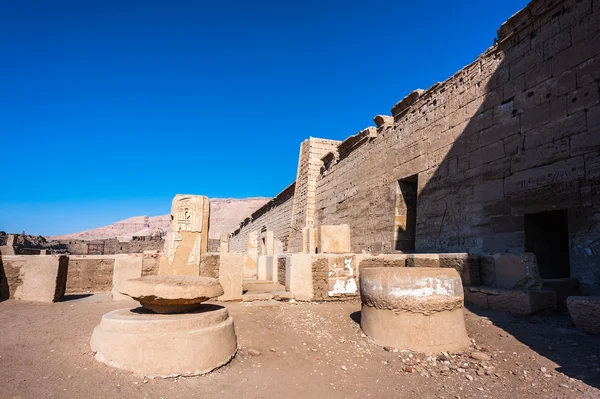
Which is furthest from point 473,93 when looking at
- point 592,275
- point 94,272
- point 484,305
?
point 94,272

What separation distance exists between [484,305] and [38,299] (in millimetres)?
7521

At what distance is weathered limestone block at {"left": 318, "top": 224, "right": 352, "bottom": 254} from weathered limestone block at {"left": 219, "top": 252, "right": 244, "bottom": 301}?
2310 mm

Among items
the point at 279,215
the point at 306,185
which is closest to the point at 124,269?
the point at 306,185

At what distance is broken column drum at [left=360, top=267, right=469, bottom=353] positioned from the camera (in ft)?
12.3

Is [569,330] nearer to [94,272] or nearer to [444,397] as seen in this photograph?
[444,397]

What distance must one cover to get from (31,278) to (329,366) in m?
5.84

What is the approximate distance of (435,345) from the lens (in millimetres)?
3713

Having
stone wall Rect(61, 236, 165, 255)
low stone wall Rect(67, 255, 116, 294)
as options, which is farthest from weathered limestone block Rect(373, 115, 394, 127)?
stone wall Rect(61, 236, 165, 255)

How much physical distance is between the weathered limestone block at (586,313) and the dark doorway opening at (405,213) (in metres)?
6.07

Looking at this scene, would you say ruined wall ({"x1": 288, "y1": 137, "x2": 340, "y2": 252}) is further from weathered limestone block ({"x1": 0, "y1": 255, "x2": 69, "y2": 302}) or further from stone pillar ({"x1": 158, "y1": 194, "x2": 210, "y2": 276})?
weathered limestone block ({"x1": 0, "y1": 255, "x2": 69, "y2": 302})

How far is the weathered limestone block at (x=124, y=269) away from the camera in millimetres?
6277

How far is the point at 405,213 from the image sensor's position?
400 inches

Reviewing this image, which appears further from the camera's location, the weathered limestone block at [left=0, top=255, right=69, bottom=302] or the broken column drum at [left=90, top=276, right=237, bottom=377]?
the weathered limestone block at [left=0, top=255, right=69, bottom=302]

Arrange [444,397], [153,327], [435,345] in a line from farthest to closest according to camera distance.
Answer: [435,345] → [153,327] → [444,397]
